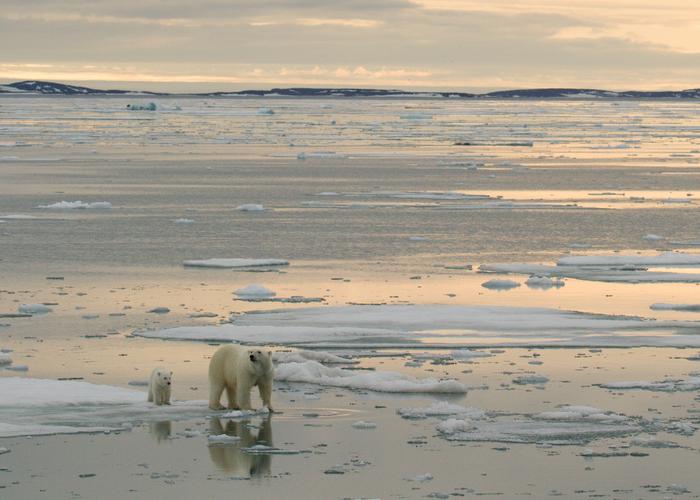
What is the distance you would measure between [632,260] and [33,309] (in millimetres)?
7154

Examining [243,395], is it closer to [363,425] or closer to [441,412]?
[363,425]

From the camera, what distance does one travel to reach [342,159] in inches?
1549

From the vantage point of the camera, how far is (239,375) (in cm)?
890

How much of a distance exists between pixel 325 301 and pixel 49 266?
398cm

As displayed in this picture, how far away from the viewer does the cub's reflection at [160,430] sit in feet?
27.4

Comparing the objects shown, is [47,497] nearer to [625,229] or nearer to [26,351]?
[26,351]

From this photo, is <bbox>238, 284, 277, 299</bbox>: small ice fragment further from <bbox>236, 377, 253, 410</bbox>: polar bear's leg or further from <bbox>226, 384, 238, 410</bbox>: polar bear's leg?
<bbox>236, 377, 253, 410</bbox>: polar bear's leg

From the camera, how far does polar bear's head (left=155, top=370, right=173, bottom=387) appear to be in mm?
8852

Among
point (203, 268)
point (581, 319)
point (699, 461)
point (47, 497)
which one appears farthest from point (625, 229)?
point (47, 497)

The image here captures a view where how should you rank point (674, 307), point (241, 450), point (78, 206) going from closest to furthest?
point (241, 450) < point (674, 307) < point (78, 206)

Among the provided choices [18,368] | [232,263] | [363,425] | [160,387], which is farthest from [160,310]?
[363,425]

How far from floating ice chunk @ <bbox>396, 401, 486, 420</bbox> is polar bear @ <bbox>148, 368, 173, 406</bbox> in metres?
1.39

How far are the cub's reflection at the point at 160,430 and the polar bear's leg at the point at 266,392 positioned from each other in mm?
630

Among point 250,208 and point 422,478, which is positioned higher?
point 422,478
